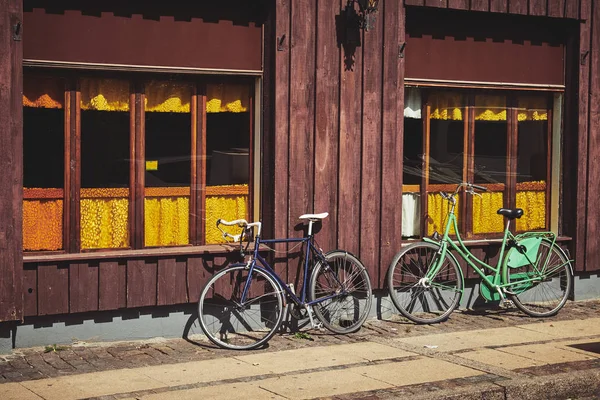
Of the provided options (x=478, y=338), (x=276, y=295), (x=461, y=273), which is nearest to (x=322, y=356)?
(x=276, y=295)

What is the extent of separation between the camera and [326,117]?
1009 cm

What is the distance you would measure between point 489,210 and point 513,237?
0.73 m

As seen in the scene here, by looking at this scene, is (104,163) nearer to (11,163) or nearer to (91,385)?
(11,163)

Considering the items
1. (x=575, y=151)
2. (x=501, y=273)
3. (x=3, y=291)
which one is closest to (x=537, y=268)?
(x=501, y=273)

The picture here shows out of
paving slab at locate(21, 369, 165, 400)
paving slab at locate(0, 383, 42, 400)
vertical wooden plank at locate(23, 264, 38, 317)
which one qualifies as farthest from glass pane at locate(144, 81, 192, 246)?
paving slab at locate(0, 383, 42, 400)

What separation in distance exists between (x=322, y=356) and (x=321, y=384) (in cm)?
111

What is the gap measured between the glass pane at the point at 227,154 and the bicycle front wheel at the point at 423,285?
1.78m

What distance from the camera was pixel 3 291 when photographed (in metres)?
8.54

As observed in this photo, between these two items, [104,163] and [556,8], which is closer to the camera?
[104,163]

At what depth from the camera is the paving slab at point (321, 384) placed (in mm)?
7249

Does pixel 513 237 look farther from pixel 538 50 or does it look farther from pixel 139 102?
pixel 139 102

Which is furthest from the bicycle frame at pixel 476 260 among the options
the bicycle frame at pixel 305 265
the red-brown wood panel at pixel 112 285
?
the red-brown wood panel at pixel 112 285

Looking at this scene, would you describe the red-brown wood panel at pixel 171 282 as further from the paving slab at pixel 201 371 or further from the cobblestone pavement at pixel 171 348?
the paving slab at pixel 201 371

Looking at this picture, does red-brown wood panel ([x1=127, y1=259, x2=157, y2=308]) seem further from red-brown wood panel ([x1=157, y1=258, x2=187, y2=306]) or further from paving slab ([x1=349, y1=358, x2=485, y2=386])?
paving slab ([x1=349, y1=358, x2=485, y2=386])
